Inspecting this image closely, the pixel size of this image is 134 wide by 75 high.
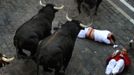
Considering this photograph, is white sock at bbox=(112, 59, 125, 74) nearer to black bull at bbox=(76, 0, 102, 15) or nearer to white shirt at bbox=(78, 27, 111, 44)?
white shirt at bbox=(78, 27, 111, 44)

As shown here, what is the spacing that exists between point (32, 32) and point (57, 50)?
91 centimetres

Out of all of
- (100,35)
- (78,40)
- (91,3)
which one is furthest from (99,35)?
(91,3)

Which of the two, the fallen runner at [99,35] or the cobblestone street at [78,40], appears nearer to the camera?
the cobblestone street at [78,40]

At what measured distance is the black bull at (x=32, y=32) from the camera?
939 centimetres

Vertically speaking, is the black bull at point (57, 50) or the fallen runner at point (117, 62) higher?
the black bull at point (57, 50)

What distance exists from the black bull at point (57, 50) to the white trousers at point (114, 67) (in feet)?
3.72

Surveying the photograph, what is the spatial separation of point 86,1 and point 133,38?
1870 mm

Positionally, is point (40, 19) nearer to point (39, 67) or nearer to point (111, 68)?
point (39, 67)

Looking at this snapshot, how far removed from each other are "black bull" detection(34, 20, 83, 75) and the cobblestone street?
79 cm

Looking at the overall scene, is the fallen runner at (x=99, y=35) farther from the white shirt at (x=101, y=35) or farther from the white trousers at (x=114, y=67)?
the white trousers at (x=114, y=67)

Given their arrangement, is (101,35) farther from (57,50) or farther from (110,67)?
(57,50)

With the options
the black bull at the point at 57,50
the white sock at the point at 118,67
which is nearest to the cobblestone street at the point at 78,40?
the white sock at the point at 118,67

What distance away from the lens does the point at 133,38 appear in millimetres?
11367

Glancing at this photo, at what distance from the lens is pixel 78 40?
1133 cm
